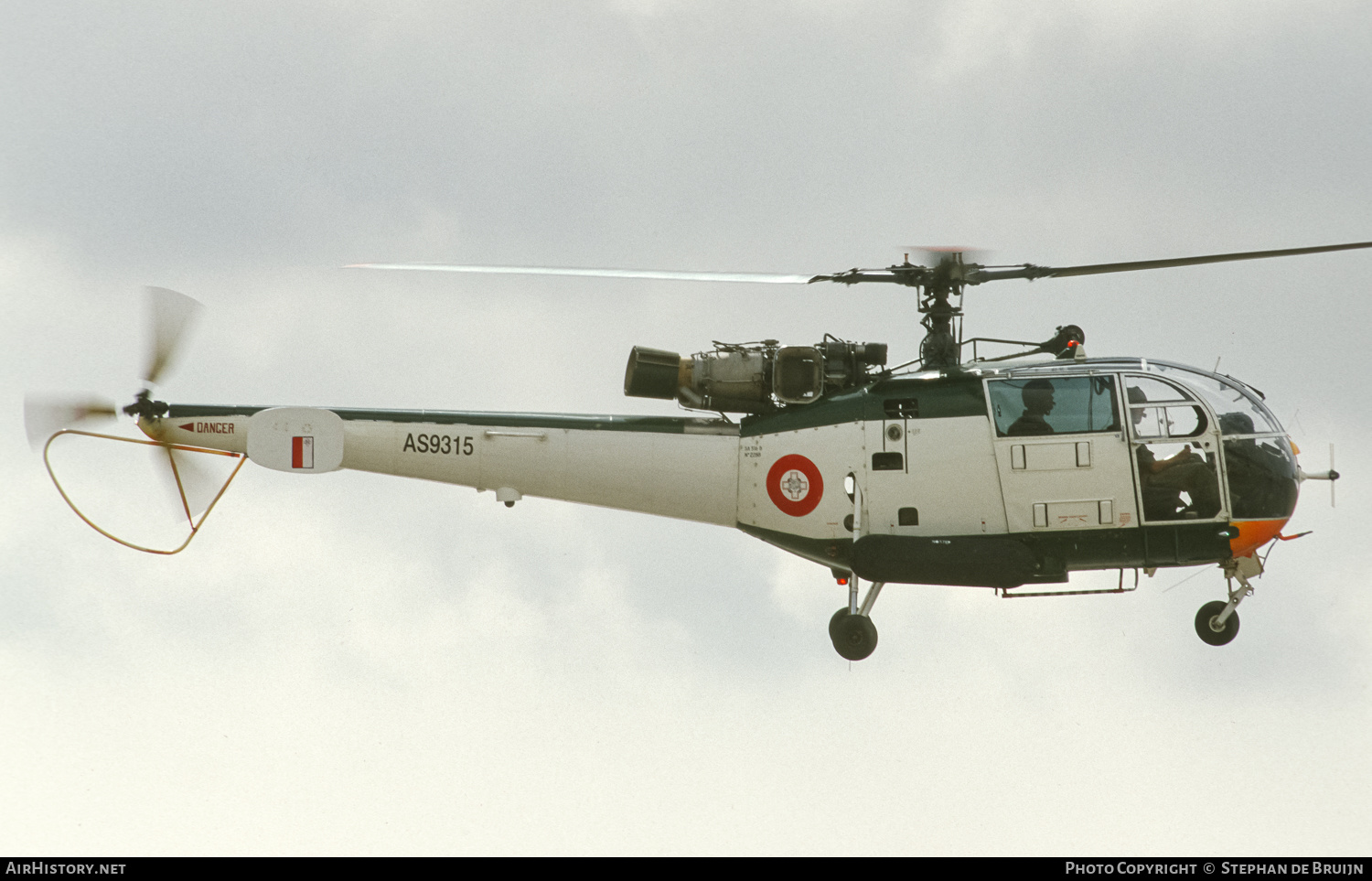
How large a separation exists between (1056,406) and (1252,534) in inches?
109

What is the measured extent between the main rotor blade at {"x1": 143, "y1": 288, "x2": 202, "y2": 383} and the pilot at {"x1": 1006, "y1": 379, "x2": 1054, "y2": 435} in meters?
10.1

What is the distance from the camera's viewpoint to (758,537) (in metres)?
18.0

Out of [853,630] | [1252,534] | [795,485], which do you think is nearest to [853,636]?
[853,630]

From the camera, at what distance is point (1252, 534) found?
17.2 meters

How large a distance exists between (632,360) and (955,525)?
4394mm

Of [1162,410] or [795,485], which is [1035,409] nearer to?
[1162,410]

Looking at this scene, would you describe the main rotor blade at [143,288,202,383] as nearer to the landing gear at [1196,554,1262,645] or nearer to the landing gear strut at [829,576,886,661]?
the landing gear strut at [829,576,886,661]

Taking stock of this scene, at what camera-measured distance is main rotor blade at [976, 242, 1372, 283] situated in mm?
16703

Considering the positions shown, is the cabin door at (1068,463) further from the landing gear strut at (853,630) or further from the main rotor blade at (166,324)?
the main rotor blade at (166,324)

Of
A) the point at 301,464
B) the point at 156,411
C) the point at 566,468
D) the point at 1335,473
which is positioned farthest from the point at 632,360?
the point at 1335,473

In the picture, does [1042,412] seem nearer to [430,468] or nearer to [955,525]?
[955,525]

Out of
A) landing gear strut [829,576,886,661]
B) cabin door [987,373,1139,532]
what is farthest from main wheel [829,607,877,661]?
cabin door [987,373,1139,532]
